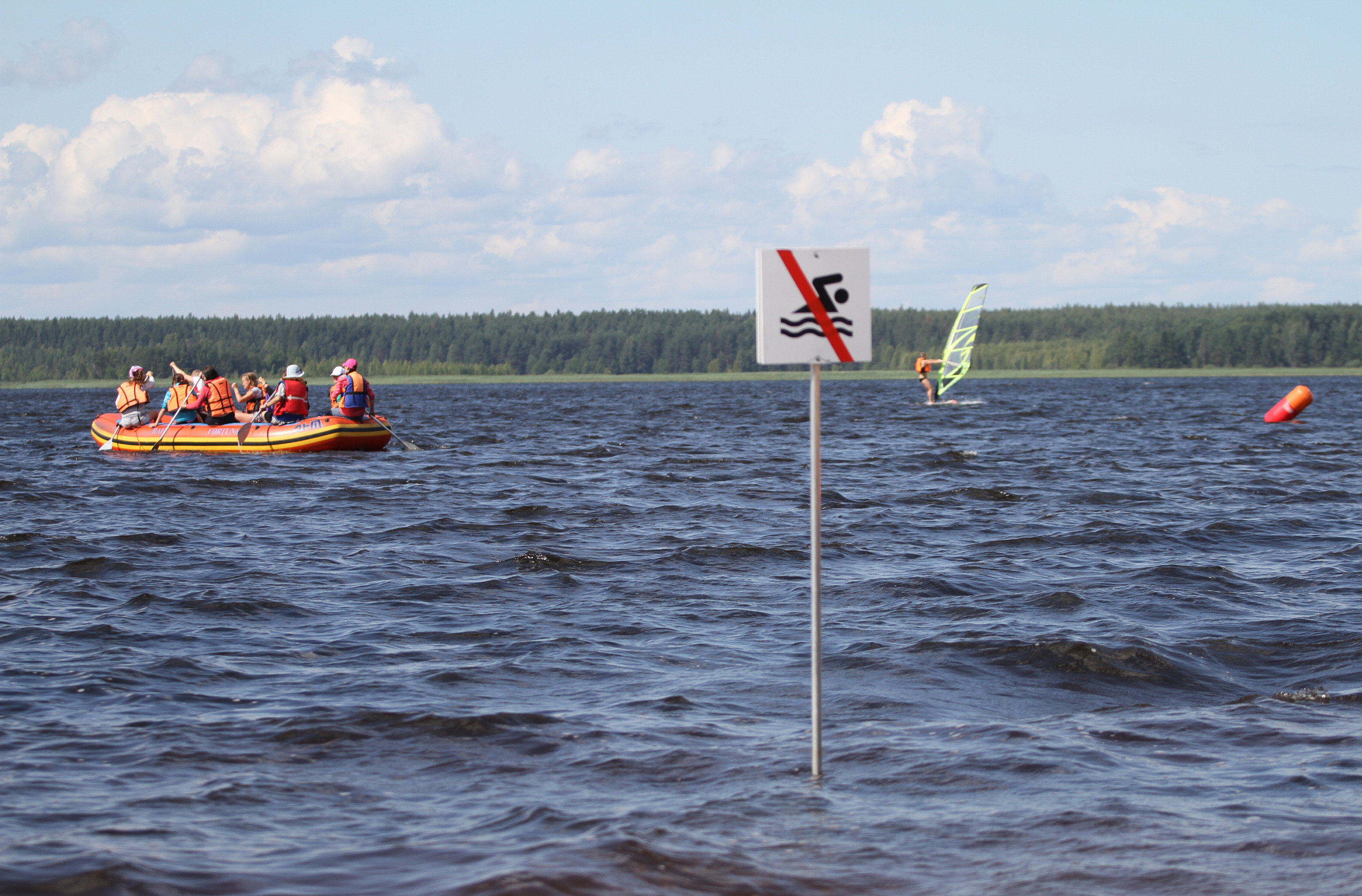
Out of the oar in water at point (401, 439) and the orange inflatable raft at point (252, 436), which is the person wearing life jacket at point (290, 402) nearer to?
the orange inflatable raft at point (252, 436)

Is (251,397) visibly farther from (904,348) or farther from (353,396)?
(904,348)

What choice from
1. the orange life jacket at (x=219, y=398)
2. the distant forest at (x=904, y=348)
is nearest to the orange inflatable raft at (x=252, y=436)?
the orange life jacket at (x=219, y=398)

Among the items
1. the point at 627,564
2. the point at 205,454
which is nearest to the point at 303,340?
the point at 205,454

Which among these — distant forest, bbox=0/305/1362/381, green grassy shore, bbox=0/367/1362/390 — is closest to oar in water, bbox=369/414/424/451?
green grassy shore, bbox=0/367/1362/390

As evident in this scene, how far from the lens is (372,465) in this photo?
2606cm

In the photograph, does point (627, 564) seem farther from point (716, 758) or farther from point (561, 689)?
point (716, 758)

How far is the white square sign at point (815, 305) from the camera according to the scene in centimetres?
569

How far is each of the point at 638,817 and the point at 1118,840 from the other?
2004 millimetres

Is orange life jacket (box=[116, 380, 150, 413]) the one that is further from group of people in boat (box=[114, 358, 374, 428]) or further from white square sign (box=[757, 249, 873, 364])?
white square sign (box=[757, 249, 873, 364])

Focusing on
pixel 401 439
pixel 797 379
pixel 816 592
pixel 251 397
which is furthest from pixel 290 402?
pixel 797 379

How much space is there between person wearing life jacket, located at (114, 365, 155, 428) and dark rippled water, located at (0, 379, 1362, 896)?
9.33 meters

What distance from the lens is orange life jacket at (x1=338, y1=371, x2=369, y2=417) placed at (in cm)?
2762

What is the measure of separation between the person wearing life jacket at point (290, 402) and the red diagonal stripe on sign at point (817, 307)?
22.9 metres

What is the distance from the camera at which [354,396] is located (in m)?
27.6
